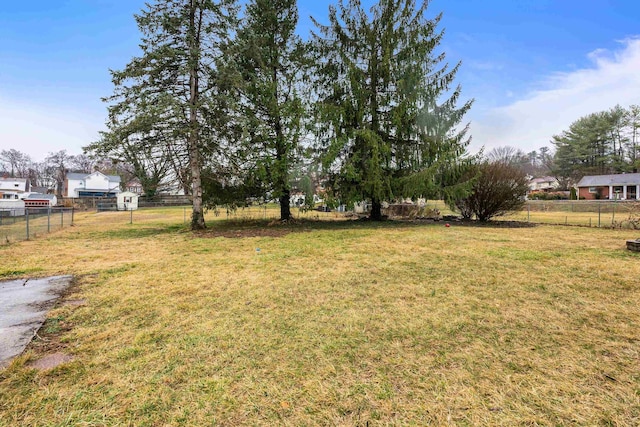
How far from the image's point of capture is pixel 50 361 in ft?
7.48

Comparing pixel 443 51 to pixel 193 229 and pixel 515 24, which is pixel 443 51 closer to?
pixel 515 24

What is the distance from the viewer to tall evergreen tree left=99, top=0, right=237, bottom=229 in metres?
9.70

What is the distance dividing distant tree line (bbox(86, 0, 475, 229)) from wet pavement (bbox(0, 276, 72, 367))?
6.26m

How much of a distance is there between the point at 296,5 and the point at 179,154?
833 cm

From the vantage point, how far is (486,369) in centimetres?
214

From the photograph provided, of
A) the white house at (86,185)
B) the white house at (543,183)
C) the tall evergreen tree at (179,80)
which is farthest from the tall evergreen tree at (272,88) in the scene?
the white house at (543,183)

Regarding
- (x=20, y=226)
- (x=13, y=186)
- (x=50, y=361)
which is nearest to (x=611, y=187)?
(x=50, y=361)

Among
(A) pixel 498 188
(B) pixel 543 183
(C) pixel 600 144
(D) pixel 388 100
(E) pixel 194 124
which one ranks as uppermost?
(C) pixel 600 144

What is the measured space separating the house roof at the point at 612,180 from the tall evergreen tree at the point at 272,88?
4340cm

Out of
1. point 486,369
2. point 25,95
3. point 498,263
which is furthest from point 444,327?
point 25,95

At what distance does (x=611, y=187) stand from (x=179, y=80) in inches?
1918

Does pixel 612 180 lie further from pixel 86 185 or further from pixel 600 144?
pixel 86 185

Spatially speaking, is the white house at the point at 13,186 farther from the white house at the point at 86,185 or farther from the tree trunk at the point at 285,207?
the tree trunk at the point at 285,207

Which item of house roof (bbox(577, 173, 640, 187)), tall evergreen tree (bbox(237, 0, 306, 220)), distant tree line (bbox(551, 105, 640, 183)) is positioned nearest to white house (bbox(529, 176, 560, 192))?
distant tree line (bbox(551, 105, 640, 183))
